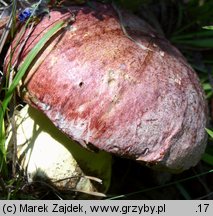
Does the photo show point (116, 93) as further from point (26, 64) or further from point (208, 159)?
point (208, 159)

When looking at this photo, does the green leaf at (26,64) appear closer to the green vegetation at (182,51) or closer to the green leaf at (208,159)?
the green vegetation at (182,51)

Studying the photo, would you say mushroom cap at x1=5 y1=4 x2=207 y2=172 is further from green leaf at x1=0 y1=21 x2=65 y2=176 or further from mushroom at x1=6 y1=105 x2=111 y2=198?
mushroom at x1=6 y1=105 x2=111 y2=198

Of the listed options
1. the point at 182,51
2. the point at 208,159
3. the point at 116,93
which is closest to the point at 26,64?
the point at 116,93

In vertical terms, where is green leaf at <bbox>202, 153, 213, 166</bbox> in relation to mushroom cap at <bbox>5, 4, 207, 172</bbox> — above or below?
below

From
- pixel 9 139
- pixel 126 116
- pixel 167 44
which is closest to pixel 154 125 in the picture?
pixel 126 116

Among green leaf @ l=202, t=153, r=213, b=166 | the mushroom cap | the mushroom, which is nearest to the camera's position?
the mushroom cap

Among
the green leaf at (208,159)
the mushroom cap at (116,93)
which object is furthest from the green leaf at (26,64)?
the green leaf at (208,159)

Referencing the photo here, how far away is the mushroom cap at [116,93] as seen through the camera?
56.3 inches

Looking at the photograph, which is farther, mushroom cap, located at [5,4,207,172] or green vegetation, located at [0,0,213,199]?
green vegetation, located at [0,0,213,199]

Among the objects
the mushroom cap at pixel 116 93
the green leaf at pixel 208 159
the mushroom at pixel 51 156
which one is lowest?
the green leaf at pixel 208 159

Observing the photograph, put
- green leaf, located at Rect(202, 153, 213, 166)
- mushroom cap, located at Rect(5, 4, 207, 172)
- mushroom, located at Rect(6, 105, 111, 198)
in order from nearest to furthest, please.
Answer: mushroom cap, located at Rect(5, 4, 207, 172) < mushroom, located at Rect(6, 105, 111, 198) < green leaf, located at Rect(202, 153, 213, 166)

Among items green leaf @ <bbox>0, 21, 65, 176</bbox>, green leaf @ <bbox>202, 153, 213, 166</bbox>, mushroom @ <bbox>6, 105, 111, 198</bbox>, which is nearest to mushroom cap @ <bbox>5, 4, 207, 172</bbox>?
green leaf @ <bbox>0, 21, 65, 176</bbox>

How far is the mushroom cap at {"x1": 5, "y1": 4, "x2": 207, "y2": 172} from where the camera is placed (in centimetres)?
143

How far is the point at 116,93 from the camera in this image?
1437 millimetres
